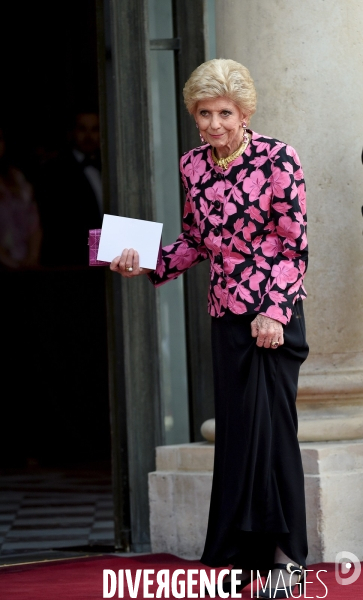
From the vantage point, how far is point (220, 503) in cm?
424

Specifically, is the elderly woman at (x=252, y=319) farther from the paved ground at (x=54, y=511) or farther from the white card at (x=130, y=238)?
the paved ground at (x=54, y=511)

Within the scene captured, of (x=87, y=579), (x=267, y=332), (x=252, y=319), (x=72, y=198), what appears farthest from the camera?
(x=72, y=198)

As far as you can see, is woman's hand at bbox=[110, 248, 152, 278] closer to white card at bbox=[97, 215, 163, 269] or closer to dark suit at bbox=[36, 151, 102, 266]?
white card at bbox=[97, 215, 163, 269]

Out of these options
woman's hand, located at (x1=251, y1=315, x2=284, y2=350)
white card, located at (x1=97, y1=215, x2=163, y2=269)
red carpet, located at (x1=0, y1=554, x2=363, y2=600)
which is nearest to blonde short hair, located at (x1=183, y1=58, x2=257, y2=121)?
white card, located at (x1=97, y1=215, x2=163, y2=269)

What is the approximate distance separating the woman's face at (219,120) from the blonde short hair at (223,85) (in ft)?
0.07

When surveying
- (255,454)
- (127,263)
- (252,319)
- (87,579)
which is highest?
(127,263)

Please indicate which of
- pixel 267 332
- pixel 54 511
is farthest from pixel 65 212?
pixel 267 332

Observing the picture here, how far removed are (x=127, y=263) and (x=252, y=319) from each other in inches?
17.7

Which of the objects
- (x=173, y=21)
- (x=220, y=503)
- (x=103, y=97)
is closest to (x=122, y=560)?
(x=220, y=503)

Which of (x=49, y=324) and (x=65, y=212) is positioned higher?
(x=65, y=212)

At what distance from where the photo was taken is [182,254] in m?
4.47

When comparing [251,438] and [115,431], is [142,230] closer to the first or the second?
[251,438]

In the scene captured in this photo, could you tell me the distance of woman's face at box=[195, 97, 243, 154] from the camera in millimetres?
4172

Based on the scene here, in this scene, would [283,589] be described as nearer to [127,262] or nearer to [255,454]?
[255,454]
